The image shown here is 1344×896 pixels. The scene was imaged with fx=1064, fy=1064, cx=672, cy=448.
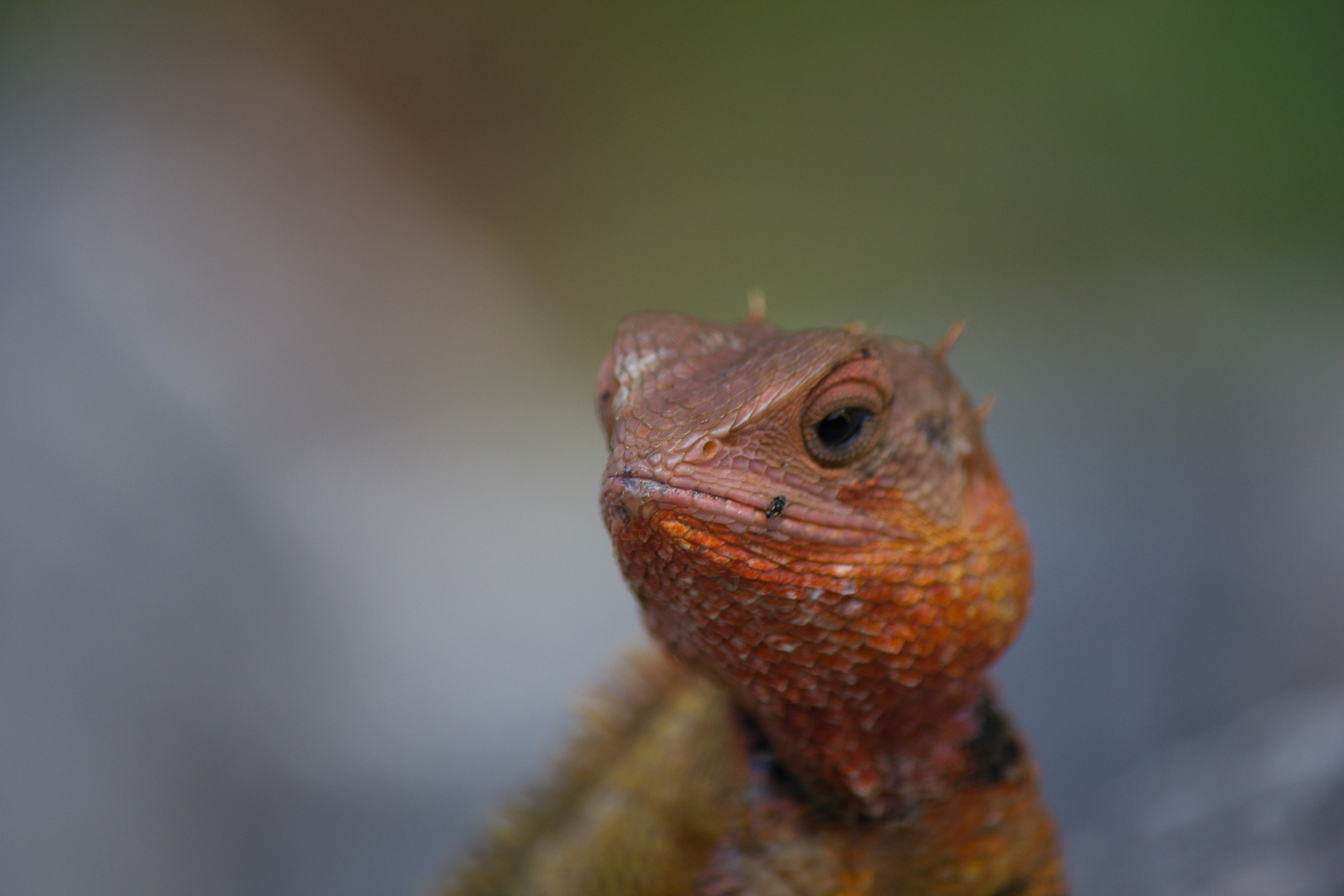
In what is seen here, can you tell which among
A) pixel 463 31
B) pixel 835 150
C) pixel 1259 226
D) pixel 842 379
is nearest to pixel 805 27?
pixel 835 150

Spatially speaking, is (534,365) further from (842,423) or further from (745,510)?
(745,510)

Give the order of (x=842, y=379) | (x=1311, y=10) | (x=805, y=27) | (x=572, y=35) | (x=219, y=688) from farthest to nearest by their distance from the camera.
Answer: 1. (x=805, y=27)
2. (x=572, y=35)
3. (x=1311, y=10)
4. (x=219, y=688)
5. (x=842, y=379)

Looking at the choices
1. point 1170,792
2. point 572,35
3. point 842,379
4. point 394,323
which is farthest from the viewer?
point 394,323

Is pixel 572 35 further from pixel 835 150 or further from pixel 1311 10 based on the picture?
pixel 1311 10

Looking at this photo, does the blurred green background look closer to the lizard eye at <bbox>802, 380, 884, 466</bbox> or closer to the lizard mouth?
the lizard eye at <bbox>802, 380, 884, 466</bbox>

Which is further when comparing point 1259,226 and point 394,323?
point 394,323

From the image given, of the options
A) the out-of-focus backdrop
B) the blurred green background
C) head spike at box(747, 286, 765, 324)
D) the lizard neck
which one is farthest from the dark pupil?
the blurred green background

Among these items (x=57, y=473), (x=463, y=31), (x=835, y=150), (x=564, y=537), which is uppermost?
(x=835, y=150)
